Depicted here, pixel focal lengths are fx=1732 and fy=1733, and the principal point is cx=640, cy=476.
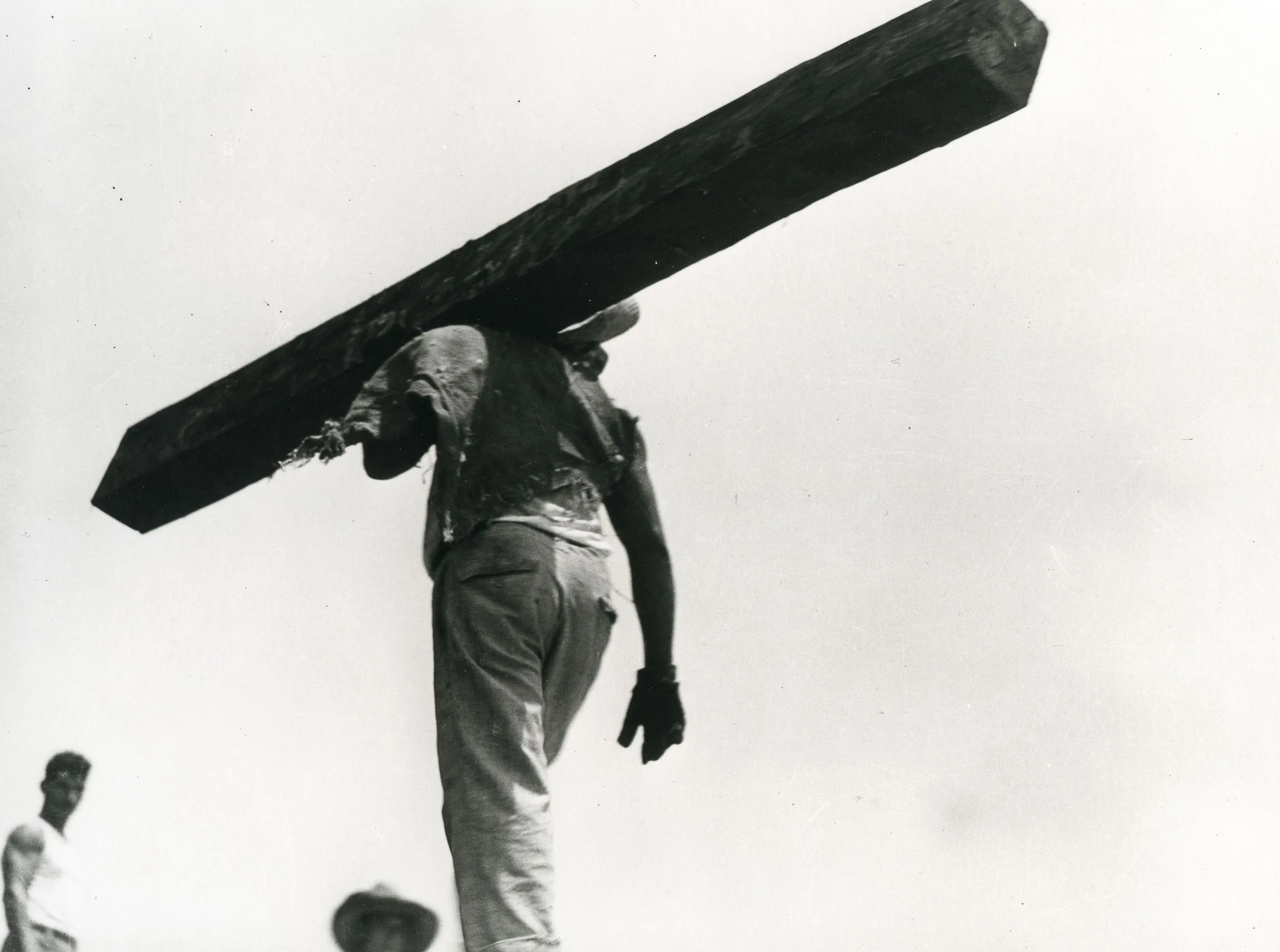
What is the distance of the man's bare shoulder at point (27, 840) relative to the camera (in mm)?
5102

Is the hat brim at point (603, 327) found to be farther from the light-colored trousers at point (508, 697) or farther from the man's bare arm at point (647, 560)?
the light-colored trousers at point (508, 697)

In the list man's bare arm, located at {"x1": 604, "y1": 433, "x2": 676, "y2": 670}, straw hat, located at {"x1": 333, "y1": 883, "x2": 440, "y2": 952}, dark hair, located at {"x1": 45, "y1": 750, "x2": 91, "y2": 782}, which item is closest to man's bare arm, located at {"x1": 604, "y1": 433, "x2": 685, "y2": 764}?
man's bare arm, located at {"x1": 604, "y1": 433, "x2": 676, "y2": 670}

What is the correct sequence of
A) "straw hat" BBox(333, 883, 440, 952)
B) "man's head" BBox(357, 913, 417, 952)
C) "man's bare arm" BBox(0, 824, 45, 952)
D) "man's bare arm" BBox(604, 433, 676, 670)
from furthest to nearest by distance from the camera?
"man's bare arm" BBox(0, 824, 45, 952) → "man's head" BBox(357, 913, 417, 952) → "straw hat" BBox(333, 883, 440, 952) → "man's bare arm" BBox(604, 433, 676, 670)

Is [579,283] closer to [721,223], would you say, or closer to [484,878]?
[721,223]

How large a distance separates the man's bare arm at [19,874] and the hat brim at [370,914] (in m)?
1.19

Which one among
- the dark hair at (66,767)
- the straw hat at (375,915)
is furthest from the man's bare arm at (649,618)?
the dark hair at (66,767)

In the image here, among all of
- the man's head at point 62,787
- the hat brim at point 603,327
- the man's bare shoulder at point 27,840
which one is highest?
the hat brim at point 603,327

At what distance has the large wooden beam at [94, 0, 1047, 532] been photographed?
3209 millimetres

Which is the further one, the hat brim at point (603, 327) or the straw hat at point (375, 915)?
the straw hat at point (375, 915)

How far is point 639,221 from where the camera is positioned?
357 cm

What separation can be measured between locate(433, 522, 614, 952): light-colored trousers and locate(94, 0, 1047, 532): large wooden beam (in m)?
0.58

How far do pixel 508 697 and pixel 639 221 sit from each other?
1.01 meters

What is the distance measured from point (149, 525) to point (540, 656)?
153cm

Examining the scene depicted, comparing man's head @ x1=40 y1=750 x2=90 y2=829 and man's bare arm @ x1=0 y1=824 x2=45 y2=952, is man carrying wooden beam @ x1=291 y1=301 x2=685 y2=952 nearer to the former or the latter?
man's head @ x1=40 y1=750 x2=90 y2=829
